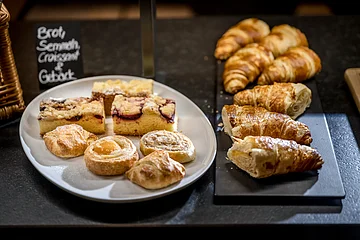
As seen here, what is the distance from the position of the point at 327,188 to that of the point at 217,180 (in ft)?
0.88

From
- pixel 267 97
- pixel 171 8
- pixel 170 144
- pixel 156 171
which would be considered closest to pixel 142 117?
pixel 170 144

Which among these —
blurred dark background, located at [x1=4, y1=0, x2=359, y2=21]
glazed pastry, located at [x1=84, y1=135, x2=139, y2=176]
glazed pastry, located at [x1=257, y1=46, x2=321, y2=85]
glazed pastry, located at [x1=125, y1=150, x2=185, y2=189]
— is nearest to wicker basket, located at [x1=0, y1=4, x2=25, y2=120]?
glazed pastry, located at [x1=84, y1=135, x2=139, y2=176]

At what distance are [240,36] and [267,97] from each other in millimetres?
379

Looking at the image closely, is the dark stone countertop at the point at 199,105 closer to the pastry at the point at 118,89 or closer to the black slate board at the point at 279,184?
the black slate board at the point at 279,184

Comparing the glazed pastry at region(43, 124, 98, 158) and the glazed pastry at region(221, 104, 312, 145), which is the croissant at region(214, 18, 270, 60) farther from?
the glazed pastry at region(43, 124, 98, 158)

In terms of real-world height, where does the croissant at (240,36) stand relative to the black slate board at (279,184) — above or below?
above

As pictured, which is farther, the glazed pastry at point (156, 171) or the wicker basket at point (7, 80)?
the wicker basket at point (7, 80)

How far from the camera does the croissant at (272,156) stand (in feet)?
4.65

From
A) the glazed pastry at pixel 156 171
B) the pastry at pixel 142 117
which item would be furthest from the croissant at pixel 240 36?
the glazed pastry at pixel 156 171

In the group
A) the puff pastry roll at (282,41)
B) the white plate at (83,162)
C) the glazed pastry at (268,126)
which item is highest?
the puff pastry roll at (282,41)

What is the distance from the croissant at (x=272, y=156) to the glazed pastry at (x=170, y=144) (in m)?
0.12

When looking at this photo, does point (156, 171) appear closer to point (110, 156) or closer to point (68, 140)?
point (110, 156)

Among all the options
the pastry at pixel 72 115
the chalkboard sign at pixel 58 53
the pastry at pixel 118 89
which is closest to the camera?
the pastry at pixel 72 115

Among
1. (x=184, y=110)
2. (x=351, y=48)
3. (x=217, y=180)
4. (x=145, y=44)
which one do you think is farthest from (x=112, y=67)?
(x=351, y=48)
